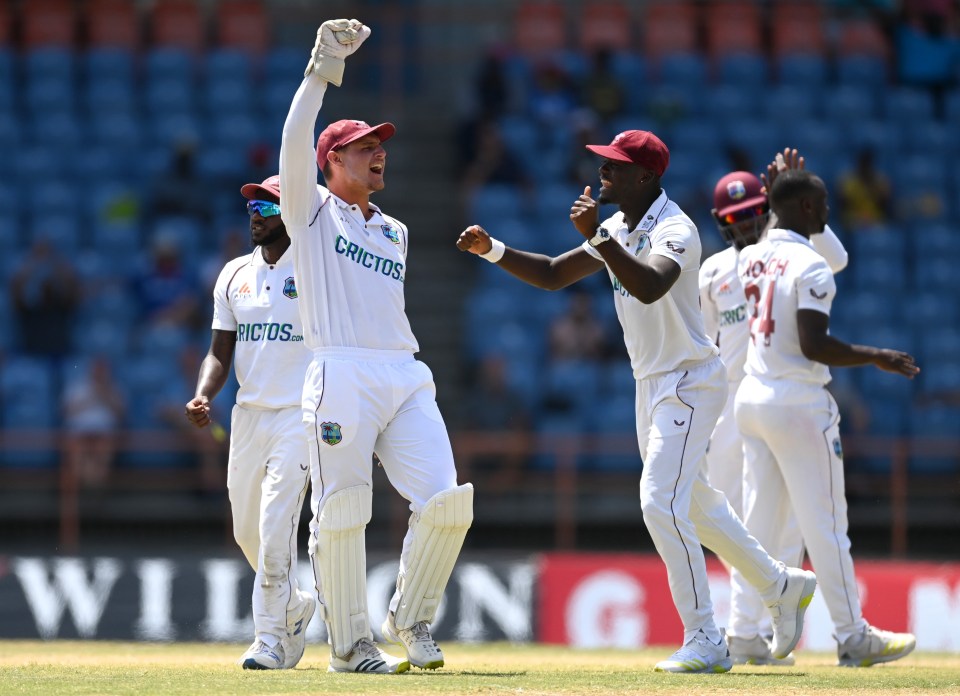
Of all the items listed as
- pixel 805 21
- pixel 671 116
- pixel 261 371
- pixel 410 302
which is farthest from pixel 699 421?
pixel 805 21

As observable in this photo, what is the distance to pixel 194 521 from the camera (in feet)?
45.7

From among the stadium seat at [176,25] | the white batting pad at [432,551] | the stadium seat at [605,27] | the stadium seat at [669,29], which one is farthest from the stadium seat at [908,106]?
the white batting pad at [432,551]

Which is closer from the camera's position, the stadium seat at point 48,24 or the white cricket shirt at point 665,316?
the white cricket shirt at point 665,316

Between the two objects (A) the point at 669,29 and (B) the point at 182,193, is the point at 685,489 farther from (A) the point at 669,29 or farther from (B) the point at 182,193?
(A) the point at 669,29

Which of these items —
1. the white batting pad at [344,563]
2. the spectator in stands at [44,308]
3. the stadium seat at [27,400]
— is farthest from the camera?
the spectator in stands at [44,308]

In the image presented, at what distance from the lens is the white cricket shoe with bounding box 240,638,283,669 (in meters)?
7.71

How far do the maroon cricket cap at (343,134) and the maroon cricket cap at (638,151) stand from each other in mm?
959

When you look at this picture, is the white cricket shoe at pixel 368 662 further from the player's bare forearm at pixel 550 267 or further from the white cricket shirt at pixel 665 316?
the player's bare forearm at pixel 550 267

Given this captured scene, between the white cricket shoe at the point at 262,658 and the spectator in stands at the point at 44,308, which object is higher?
the spectator in stands at the point at 44,308

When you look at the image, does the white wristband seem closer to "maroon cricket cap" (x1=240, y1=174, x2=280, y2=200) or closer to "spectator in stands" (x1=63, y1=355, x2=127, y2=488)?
"maroon cricket cap" (x1=240, y1=174, x2=280, y2=200)

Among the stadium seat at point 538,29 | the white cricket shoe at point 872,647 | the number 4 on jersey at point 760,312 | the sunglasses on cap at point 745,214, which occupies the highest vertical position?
the stadium seat at point 538,29

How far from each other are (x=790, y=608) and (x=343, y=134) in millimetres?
3082

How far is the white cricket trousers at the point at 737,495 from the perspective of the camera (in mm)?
8531

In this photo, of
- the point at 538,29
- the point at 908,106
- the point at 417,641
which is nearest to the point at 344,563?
the point at 417,641
